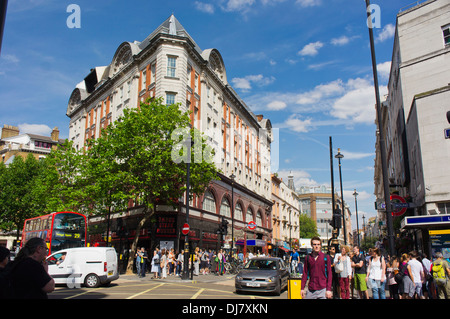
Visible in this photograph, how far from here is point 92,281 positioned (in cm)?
1545

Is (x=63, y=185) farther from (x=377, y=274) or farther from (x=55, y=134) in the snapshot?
(x=55, y=134)

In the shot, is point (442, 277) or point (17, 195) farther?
point (17, 195)

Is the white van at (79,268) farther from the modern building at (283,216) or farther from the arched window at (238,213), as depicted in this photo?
the modern building at (283,216)

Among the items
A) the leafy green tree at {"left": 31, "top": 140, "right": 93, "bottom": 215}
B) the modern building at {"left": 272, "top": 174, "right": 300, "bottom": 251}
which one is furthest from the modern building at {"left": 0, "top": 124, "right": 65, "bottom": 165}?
the modern building at {"left": 272, "top": 174, "right": 300, "bottom": 251}

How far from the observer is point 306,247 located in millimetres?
51125

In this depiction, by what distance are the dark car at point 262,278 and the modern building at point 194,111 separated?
14340 mm

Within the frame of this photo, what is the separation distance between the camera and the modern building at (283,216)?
60.6m

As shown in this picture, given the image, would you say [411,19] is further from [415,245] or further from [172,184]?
[172,184]

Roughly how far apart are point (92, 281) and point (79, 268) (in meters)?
0.82

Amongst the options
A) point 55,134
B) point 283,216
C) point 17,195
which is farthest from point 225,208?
point 55,134

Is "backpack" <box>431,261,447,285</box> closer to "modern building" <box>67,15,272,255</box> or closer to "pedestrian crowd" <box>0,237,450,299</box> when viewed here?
"pedestrian crowd" <box>0,237,450,299</box>

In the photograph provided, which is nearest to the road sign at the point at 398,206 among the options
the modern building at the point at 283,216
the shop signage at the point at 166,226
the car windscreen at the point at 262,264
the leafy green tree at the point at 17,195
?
the car windscreen at the point at 262,264

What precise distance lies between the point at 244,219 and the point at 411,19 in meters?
28.5
